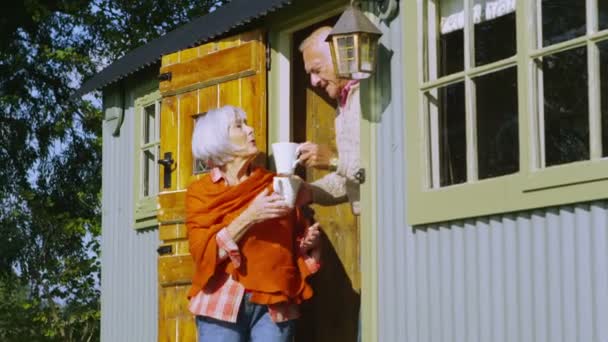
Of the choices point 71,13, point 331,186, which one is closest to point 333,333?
point 331,186

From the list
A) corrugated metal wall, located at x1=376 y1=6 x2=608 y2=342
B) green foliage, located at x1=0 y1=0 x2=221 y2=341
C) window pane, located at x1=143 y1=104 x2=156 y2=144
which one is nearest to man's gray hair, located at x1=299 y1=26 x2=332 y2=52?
corrugated metal wall, located at x1=376 y1=6 x2=608 y2=342

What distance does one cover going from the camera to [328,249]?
28.6 ft

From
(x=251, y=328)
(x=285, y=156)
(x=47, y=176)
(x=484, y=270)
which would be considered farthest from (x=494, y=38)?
(x=47, y=176)

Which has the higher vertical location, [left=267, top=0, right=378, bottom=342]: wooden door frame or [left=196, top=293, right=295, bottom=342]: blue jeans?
[left=267, top=0, right=378, bottom=342]: wooden door frame

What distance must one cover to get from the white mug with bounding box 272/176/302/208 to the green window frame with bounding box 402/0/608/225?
0.81m

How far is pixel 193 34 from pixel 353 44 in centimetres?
237

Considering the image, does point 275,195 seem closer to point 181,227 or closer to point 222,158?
point 222,158

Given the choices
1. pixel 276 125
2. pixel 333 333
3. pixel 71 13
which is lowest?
pixel 333 333

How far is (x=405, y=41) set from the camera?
7.36 m

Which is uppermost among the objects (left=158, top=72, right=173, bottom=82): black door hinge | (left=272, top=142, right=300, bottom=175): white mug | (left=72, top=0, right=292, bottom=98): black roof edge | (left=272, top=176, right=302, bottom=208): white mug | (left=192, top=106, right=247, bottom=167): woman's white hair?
(left=72, top=0, right=292, bottom=98): black roof edge

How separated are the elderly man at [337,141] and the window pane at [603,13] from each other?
2.13 metres

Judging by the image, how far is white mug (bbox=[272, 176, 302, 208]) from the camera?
7.78 metres

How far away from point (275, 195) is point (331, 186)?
60 cm

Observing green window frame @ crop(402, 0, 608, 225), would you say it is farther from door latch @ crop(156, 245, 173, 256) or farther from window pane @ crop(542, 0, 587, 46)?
door latch @ crop(156, 245, 173, 256)
